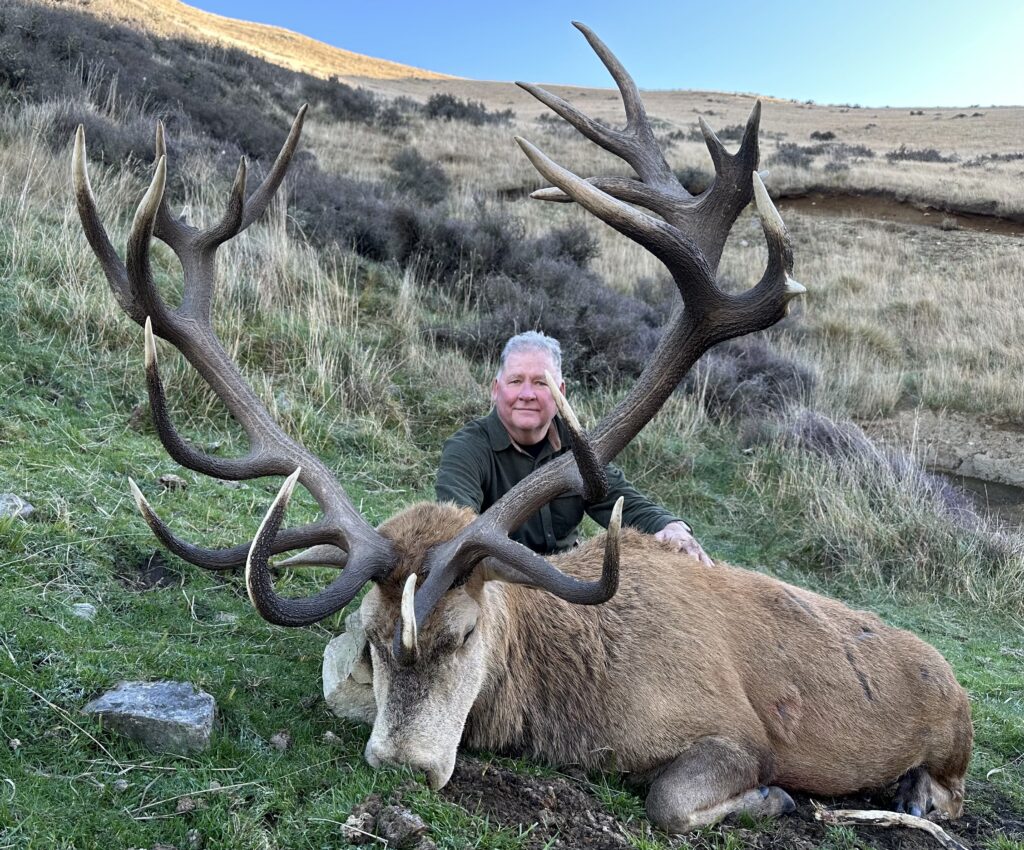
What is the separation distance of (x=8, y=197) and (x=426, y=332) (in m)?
4.19

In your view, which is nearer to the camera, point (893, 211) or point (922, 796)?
point (922, 796)

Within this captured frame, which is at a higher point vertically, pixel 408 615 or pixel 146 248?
pixel 146 248

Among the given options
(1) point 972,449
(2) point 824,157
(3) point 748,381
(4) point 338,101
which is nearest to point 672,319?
(3) point 748,381

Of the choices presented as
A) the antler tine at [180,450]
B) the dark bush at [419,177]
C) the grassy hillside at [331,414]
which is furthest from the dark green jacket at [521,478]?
the dark bush at [419,177]

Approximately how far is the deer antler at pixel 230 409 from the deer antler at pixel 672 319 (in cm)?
37

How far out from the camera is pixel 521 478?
519 centimetres

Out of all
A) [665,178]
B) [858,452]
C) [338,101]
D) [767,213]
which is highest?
[338,101]

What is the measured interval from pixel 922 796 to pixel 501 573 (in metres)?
2.58

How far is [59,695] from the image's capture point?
10.8 feet

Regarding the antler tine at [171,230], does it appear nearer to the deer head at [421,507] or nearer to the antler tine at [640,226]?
the deer head at [421,507]

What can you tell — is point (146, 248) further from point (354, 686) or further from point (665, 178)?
point (665, 178)

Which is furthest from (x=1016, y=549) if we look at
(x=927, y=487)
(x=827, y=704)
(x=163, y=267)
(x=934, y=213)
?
(x=934, y=213)

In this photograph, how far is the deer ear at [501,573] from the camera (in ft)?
11.4

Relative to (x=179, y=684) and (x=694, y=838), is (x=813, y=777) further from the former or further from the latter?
(x=179, y=684)
